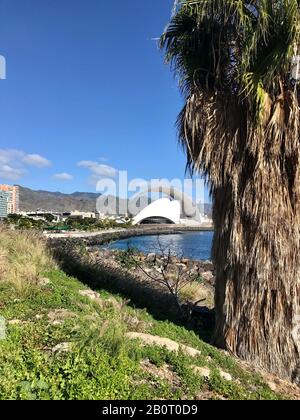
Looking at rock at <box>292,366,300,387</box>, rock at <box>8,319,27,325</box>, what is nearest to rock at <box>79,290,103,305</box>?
rock at <box>8,319,27,325</box>

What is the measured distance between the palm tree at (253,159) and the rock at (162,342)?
0.96m

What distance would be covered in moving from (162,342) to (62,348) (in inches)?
68.1

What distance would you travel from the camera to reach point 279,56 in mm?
5645

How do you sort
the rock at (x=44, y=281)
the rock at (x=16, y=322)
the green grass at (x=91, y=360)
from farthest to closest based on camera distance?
the rock at (x=44, y=281)
the rock at (x=16, y=322)
the green grass at (x=91, y=360)

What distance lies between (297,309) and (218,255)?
4.95 feet

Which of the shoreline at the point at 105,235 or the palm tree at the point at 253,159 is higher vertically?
the palm tree at the point at 253,159

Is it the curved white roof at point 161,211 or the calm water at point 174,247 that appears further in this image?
the curved white roof at point 161,211

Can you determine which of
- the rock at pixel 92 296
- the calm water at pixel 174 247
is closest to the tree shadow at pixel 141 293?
the rock at pixel 92 296

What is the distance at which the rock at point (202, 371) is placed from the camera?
189 inches

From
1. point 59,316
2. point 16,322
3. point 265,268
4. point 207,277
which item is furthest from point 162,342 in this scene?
point 207,277

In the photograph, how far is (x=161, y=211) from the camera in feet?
333

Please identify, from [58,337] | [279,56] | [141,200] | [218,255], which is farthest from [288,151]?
[141,200]

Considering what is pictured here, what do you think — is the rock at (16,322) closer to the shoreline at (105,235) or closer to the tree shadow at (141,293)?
the tree shadow at (141,293)
